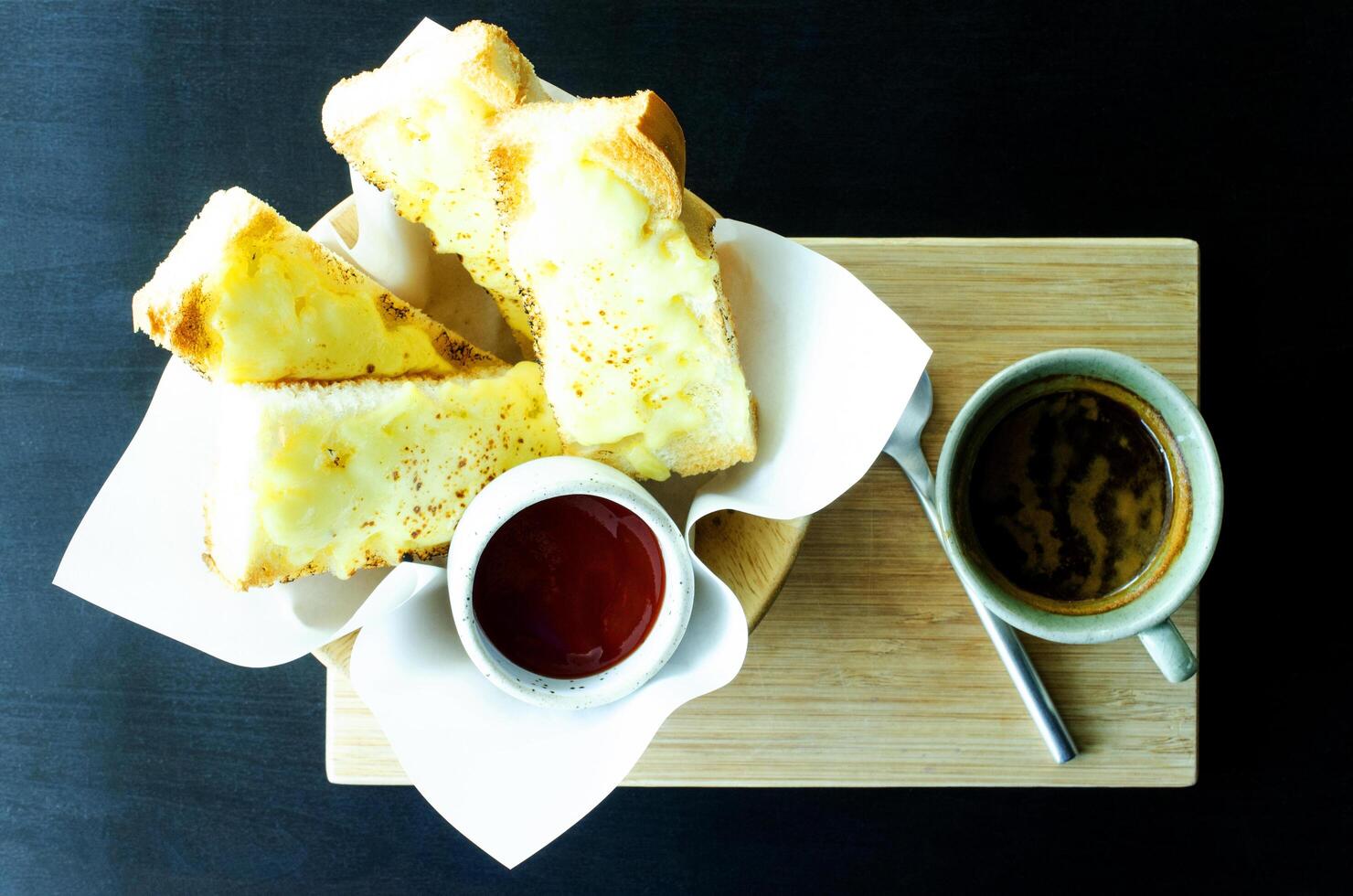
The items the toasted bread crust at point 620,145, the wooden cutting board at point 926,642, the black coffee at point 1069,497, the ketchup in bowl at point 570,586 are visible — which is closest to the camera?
the toasted bread crust at point 620,145

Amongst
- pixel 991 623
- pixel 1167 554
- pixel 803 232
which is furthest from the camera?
pixel 803 232

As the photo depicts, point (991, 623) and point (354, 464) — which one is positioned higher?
point (354, 464)

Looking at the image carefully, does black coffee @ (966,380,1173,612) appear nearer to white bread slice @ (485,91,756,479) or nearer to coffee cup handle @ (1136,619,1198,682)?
coffee cup handle @ (1136,619,1198,682)

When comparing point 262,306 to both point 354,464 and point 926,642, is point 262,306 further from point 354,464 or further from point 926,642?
point 926,642

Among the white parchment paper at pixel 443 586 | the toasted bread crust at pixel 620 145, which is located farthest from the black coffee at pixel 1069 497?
the toasted bread crust at pixel 620 145

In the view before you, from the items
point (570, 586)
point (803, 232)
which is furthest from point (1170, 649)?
point (803, 232)

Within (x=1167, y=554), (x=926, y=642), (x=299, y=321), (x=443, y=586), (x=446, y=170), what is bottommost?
(x=926, y=642)

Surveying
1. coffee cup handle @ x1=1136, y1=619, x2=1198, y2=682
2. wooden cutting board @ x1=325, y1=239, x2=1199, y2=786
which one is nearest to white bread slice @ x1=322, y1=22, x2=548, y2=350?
wooden cutting board @ x1=325, y1=239, x2=1199, y2=786

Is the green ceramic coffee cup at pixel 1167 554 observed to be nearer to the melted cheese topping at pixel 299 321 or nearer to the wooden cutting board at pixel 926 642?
the wooden cutting board at pixel 926 642
